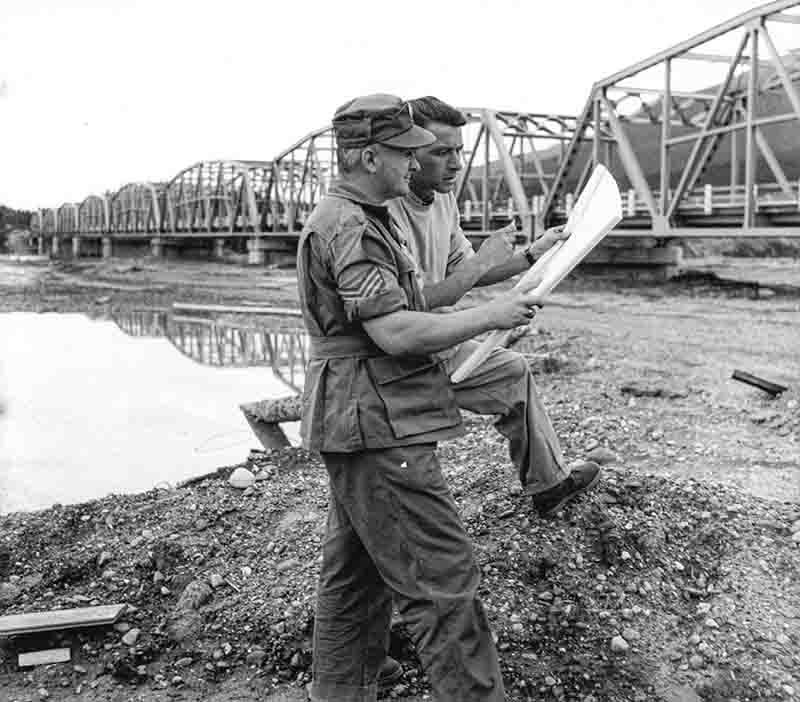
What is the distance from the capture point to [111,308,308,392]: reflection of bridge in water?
1305cm

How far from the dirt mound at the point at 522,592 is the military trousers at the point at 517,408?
0.31 meters

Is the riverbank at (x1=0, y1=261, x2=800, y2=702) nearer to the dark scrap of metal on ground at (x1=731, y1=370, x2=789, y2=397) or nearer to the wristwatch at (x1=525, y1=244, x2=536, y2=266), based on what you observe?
the dark scrap of metal on ground at (x1=731, y1=370, x2=789, y2=397)

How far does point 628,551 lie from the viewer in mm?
3918

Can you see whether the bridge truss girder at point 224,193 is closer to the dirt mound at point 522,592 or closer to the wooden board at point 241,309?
the wooden board at point 241,309

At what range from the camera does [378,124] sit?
8.52 ft

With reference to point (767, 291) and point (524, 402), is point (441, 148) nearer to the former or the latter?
point (524, 402)

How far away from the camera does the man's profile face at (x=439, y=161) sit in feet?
11.5

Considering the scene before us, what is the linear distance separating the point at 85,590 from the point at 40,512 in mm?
1453

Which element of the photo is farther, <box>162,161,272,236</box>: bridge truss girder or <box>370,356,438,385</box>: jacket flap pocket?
<box>162,161,272,236</box>: bridge truss girder

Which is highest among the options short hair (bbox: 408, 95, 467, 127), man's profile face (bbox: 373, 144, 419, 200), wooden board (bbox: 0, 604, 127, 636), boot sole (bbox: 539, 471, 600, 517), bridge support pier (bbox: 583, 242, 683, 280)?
short hair (bbox: 408, 95, 467, 127)

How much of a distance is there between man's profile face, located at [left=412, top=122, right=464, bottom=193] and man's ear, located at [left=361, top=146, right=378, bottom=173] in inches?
30.5

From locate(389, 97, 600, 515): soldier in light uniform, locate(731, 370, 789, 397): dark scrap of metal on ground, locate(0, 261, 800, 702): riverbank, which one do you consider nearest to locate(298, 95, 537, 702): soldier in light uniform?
locate(389, 97, 600, 515): soldier in light uniform

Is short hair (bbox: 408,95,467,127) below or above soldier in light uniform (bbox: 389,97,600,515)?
above

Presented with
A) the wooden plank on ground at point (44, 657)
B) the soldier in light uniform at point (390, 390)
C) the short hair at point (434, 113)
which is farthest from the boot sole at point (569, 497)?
the wooden plank on ground at point (44, 657)
